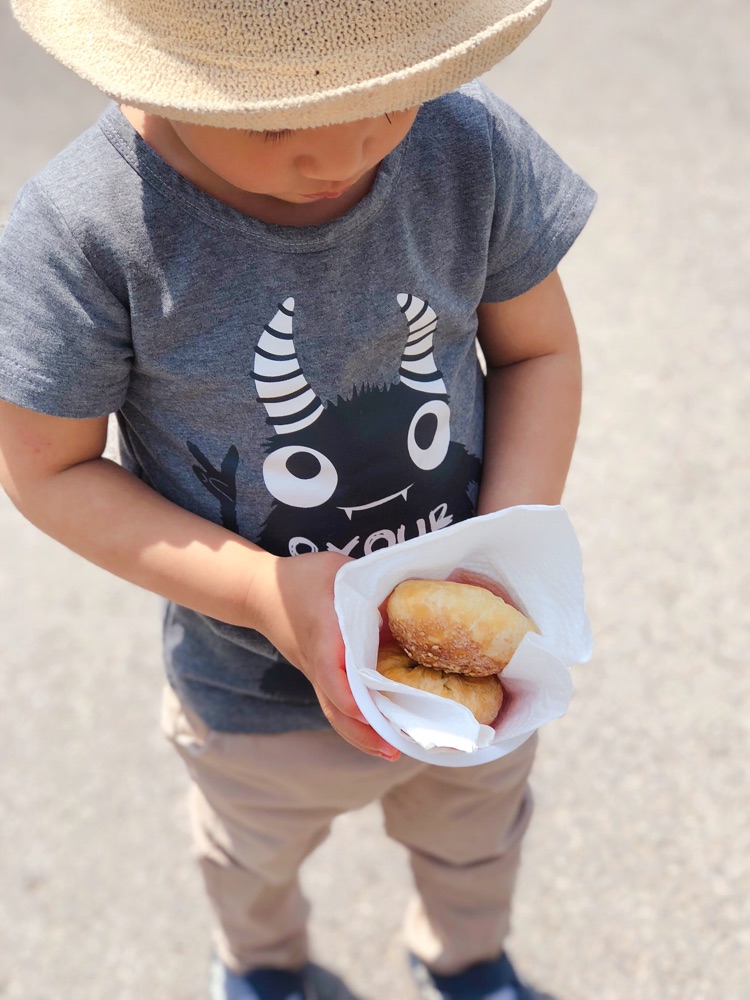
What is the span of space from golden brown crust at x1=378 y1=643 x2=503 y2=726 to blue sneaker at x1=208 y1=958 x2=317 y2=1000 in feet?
2.54

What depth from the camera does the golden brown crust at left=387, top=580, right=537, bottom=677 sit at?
2.92ft

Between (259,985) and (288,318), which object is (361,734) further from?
(259,985)

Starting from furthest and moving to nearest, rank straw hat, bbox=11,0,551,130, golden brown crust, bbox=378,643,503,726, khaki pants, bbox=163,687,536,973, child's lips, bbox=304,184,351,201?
1. khaki pants, bbox=163,687,536,973
2. golden brown crust, bbox=378,643,503,726
3. child's lips, bbox=304,184,351,201
4. straw hat, bbox=11,0,551,130

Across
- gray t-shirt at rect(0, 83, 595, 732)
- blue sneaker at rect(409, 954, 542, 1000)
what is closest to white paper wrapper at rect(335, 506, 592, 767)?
gray t-shirt at rect(0, 83, 595, 732)

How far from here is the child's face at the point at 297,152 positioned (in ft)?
2.44

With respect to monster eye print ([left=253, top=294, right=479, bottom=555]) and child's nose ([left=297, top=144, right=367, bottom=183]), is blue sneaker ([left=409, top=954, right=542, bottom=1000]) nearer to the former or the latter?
monster eye print ([left=253, top=294, right=479, bottom=555])

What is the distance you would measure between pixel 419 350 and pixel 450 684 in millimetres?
302

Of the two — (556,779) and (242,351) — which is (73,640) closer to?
(556,779)

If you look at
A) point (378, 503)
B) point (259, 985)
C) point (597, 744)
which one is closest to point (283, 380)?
point (378, 503)

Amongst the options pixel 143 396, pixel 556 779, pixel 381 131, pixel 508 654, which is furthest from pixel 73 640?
pixel 381 131

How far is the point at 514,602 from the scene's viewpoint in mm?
985

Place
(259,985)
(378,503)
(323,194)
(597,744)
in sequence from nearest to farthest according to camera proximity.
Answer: (323,194) < (378,503) < (259,985) < (597,744)

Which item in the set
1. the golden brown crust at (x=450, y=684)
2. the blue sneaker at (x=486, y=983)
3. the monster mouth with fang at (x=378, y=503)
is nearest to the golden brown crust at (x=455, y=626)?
the golden brown crust at (x=450, y=684)

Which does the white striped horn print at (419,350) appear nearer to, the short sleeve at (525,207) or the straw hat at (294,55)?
the short sleeve at (525,207)
